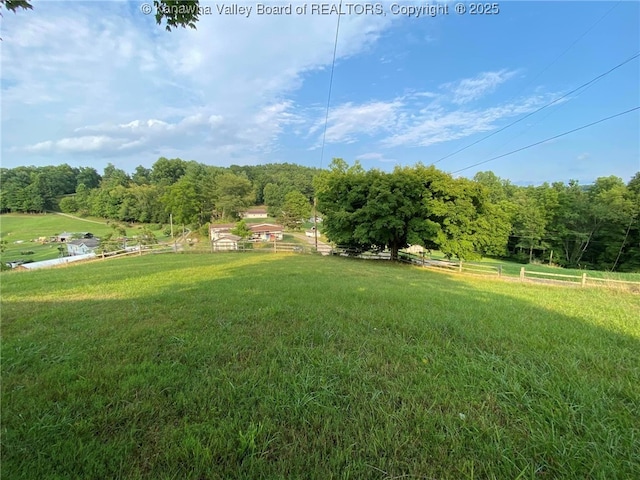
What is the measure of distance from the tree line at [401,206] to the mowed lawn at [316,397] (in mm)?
14618

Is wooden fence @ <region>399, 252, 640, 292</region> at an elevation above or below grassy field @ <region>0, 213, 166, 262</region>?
above

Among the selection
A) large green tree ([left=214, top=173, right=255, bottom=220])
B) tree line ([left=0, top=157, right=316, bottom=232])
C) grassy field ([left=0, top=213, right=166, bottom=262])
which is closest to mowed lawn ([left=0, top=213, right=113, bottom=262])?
grassy field ([left=0, top=213, right=166, bottom=262])

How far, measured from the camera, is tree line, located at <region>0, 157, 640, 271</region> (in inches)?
Answer: 709

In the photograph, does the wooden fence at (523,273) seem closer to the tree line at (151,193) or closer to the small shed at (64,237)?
the tree line at (151,193)

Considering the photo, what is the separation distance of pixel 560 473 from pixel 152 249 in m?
28.5

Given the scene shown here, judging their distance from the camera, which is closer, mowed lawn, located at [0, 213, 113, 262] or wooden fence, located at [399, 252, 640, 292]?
wooden fence, located at [399, 252, 640, 292]

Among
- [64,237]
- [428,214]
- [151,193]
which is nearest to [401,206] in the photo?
[428,214]

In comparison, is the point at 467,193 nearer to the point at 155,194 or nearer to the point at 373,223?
the point at 373,223

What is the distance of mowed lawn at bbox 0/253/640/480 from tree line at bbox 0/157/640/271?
1462 cm

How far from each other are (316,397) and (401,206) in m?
17.5

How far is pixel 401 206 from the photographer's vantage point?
1825 cm

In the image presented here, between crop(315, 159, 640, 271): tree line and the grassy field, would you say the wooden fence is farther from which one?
the grassy field

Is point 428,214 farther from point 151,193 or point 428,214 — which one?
point 151,193

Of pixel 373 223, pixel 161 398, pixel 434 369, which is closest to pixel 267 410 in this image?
pixel 161 398
